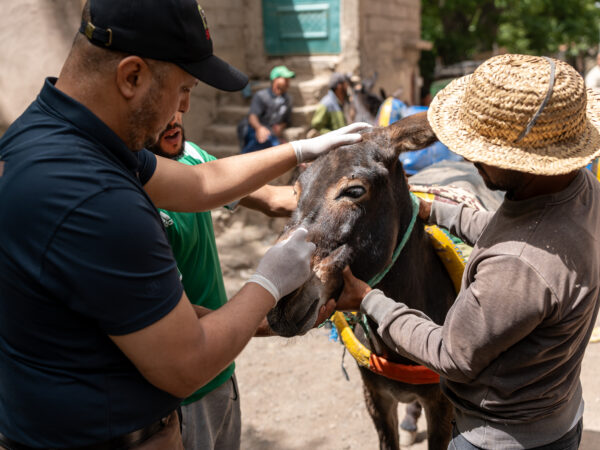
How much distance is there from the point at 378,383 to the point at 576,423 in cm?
106

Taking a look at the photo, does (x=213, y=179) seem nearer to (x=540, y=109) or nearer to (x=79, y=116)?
(x=79, y=116)

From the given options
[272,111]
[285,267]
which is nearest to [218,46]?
[272,111]

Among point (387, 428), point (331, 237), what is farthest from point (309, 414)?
point (331, 237)

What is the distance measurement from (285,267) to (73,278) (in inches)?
26.3

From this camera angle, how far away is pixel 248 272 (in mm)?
7137

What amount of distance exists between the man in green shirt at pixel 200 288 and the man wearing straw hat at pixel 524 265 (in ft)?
2.73

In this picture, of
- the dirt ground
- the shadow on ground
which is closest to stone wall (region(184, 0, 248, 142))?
the dirt ground

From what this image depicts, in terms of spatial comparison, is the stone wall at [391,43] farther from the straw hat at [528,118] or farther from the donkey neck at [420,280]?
the straw hat at [528,118]

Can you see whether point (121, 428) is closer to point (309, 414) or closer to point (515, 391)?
point (515, 391)

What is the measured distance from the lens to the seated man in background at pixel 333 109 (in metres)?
7.79

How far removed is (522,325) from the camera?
5.06 ft

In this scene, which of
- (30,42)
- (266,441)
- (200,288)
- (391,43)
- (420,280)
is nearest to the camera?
(200,288)

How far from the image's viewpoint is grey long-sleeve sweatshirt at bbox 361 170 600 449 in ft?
5.06

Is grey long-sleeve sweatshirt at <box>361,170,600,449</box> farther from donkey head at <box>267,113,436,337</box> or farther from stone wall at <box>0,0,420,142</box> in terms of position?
stone wall at <box>0,0,420,142</box>
